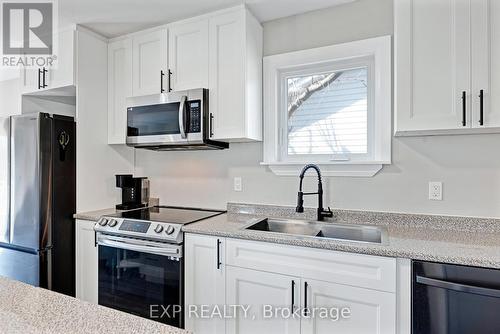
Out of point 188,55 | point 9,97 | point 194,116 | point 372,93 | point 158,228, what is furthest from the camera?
point 9,97

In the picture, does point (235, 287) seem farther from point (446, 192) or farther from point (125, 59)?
point (125, 59)

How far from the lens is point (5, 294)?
88 cm

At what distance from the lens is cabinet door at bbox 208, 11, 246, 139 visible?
82.7 inches

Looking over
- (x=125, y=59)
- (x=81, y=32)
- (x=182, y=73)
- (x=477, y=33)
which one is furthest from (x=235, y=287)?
(x=81, y=32)

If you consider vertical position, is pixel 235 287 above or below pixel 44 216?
below

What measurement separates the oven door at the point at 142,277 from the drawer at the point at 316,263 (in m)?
0.43

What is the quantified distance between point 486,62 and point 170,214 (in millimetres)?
2160

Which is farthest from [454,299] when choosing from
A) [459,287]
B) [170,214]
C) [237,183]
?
[170,214]

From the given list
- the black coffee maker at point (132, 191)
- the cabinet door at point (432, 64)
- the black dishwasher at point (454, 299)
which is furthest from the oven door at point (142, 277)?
the cabinet door at point (432, 64)

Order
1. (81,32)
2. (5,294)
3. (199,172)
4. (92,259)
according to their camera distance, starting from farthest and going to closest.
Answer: (199,172) < (81,32) < (92,259) < (5,294)

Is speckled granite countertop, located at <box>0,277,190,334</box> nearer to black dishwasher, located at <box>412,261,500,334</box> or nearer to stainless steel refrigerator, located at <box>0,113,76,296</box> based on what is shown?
black dishwasher, located at <box>412,261,500,334</box>

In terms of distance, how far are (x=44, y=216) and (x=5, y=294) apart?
1.51 metres

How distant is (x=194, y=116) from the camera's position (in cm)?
217

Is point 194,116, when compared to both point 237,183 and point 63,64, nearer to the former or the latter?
point 237,183
